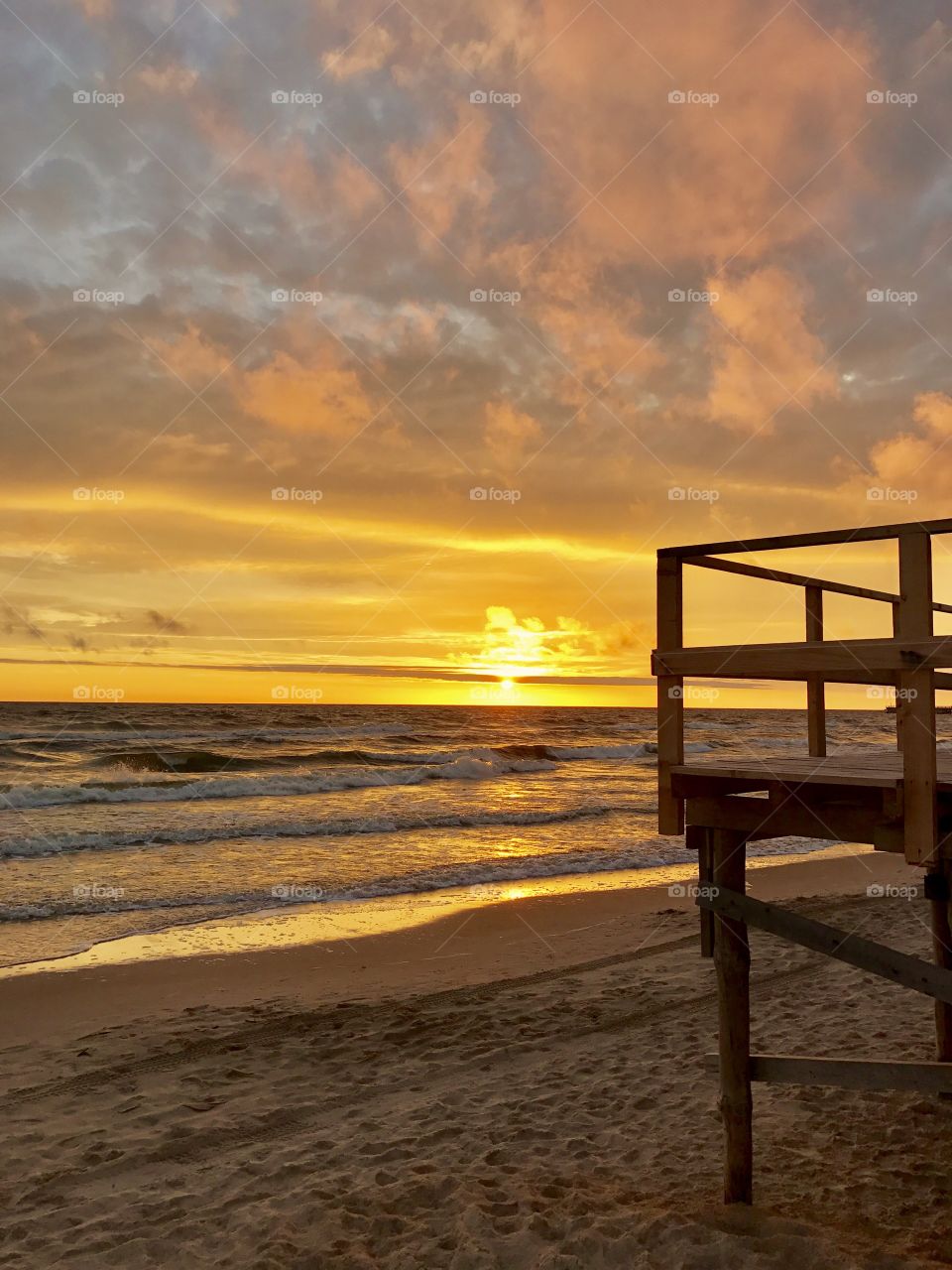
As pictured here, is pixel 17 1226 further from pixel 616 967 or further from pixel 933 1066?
pixel 616 967

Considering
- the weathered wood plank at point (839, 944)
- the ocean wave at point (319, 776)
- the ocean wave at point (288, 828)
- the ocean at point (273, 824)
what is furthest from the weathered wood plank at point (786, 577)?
the ocean wave at point (319, 776)

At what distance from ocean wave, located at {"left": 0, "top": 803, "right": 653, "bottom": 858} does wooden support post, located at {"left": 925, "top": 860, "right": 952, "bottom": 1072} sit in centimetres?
1580

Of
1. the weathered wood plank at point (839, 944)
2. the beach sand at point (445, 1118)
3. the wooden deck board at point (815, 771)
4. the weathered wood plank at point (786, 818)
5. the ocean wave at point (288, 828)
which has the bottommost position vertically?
the beach sand at point (445, 1118)

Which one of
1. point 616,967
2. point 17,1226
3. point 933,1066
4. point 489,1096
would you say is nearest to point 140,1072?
point 17,1226

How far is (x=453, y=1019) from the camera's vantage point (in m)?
8.83

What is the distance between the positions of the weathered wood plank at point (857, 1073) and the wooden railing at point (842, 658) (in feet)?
4.60

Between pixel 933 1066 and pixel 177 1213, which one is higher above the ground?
pixel 933 1066

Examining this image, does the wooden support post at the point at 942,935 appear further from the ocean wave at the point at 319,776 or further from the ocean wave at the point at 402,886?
the ocean wave at the point at 319,776

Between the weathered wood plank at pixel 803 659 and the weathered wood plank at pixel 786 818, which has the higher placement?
the weathered wood plank at pixel 803 659

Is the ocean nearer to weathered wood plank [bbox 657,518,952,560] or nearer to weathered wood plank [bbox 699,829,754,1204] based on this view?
weathered wood plank [bbox 699,829,754,1204]

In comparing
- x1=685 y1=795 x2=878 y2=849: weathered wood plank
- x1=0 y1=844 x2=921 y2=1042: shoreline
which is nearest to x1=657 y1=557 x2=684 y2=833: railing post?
x1=685 y1=795 x2=878 y2=849: weathered wood plank

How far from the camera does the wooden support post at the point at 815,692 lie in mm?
6219

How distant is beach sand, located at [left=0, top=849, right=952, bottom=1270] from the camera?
4.97 meters

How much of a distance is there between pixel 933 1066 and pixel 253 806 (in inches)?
920
